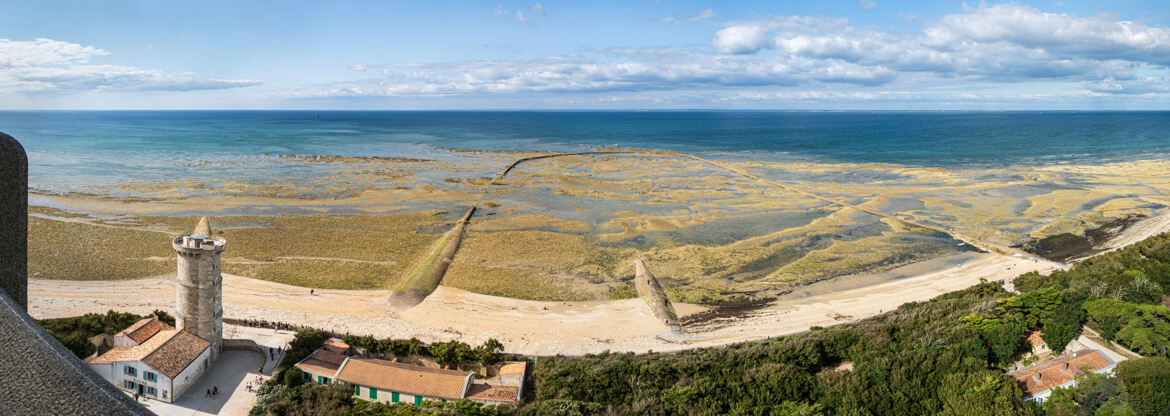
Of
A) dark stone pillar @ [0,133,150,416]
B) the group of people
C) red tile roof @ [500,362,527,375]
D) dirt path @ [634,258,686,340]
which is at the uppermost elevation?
dark stone pillar @ [0,133,150,416]

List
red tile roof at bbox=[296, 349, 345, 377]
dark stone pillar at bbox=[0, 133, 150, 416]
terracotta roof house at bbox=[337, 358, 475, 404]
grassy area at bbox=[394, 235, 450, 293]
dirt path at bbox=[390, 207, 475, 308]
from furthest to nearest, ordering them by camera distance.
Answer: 1. grassy area at bbox=[394, 235, 450, 293]
2. dirt path at bbox=[390, 207, 475, 308]
3. red tile roof at bbox=[296, 349, 345, 377]
4. terracotta roof house at bbox=[337, 358, 475, 404]
5. dark stone pillar at bbox=[0, 133, 150, 416]

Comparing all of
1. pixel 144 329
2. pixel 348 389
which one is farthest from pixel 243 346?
pixel 348 389

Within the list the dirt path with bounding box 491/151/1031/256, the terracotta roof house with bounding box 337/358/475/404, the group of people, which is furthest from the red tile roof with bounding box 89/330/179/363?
the dirt path with bounding box 491/151/1031/256

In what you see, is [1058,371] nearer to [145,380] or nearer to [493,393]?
[493,393]

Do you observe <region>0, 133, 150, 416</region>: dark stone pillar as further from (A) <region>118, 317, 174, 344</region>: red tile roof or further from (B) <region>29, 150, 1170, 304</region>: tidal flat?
(B) <region>29, 150, 1170, 304</region>: tidal flat

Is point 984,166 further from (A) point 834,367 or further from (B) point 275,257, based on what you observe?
(B) point 275,257

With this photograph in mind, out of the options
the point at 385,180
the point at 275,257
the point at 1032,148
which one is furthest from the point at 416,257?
the point at 1032,148
